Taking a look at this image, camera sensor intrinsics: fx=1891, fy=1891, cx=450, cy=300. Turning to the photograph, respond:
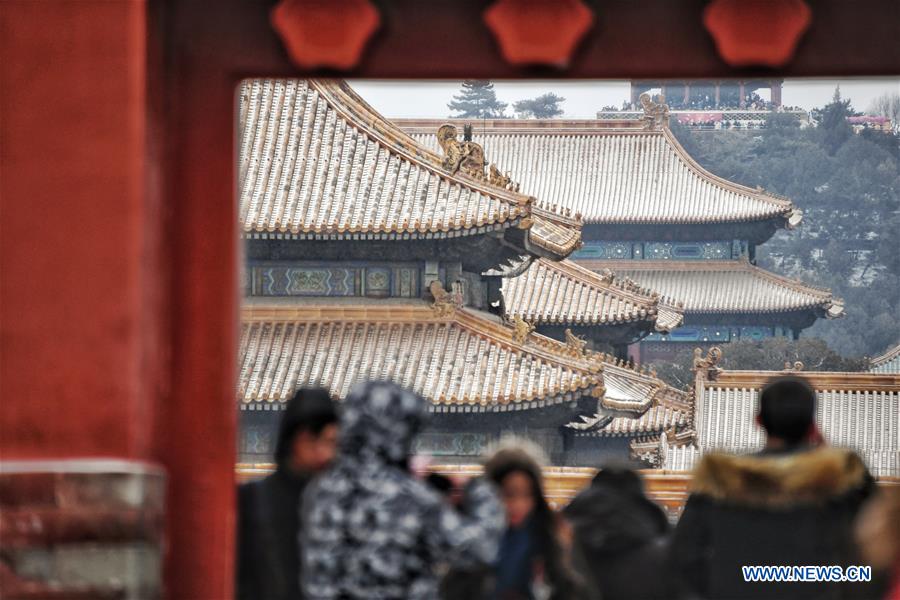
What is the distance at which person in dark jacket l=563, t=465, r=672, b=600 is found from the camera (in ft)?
19.8

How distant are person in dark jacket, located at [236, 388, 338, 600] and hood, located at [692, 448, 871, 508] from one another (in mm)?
1232

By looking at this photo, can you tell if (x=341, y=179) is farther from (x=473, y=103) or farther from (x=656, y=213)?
(x=473, y=103)

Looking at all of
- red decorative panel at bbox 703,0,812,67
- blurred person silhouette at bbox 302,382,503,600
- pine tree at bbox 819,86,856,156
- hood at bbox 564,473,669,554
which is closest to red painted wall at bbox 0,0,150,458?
blurred person silhouette at bbox 302,382,503,600

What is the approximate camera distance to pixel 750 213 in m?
45.7

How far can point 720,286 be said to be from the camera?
47.6m

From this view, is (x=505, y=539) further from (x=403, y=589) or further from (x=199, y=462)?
(x=199, y=462)

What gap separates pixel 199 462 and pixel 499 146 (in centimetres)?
4169

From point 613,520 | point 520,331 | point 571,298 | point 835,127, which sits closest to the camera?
point 613,520

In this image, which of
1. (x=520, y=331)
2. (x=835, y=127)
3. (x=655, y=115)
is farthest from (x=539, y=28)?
(x=835, y=127)

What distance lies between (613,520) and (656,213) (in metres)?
41.5

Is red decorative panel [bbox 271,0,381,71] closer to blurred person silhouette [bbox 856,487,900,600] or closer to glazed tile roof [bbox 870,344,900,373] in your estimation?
blurred person silhouette [bbox 856,487,900,600]

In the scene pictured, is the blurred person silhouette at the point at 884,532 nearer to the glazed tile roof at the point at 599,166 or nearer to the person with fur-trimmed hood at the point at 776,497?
the person with fur-trimmed hood at the point at 776,497

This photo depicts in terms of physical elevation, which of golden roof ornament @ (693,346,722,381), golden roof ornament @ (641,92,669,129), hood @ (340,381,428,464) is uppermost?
golden roof ornament @ (641,92,669,129)

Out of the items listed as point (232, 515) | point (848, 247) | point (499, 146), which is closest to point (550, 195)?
point (499, 146)
